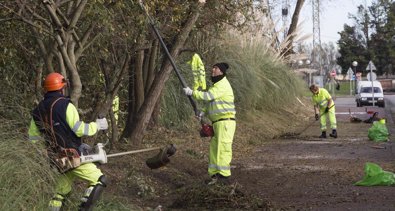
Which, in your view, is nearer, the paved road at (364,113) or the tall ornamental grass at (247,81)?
the tall ornamental grass at (247,81)

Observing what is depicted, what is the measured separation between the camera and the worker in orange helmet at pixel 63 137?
6676mm

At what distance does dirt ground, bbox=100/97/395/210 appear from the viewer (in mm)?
8359

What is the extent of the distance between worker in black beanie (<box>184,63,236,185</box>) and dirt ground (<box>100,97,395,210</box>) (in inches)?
15.1

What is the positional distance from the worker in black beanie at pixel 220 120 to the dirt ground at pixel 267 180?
38 cm

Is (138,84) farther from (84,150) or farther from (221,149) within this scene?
(84,150)

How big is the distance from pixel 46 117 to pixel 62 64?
6.19ft

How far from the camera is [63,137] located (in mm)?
6762

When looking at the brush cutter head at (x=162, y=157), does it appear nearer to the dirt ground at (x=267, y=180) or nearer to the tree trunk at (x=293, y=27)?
the dirt ground at (x=267, y=180)

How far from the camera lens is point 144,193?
9.13 meters

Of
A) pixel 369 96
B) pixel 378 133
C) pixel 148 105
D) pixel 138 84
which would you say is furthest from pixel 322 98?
pixel 369 96

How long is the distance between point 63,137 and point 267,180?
478cm

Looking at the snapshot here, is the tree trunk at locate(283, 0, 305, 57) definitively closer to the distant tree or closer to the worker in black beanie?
the worker in black beanie

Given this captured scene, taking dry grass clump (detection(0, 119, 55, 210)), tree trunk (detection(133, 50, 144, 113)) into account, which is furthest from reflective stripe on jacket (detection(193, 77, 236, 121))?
dry grass clump (detection(0, 119, 55, 210))

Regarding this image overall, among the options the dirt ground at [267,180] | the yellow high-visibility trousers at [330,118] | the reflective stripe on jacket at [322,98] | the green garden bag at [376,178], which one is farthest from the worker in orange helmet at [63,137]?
the reflective stripe on jacket at [322,98]
